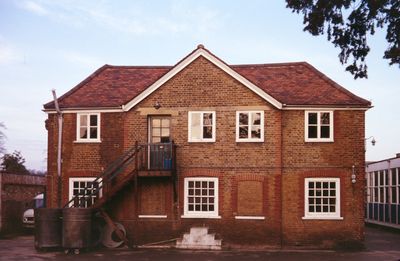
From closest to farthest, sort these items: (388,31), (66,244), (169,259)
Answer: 1. (388,31)
2. (169,259)
3. (66,244)

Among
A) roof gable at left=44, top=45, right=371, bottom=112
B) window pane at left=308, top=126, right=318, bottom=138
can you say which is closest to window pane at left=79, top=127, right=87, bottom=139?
roof gable at left=44, top=45, right=371, bottom=112

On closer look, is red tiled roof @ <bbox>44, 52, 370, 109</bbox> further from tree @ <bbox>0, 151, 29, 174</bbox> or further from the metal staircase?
tree @ <bbox>0, 151, 29, 174</bbox>

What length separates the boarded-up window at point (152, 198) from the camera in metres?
23.8

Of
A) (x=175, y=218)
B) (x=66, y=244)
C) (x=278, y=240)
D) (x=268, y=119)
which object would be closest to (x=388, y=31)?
(x=268, y=119)

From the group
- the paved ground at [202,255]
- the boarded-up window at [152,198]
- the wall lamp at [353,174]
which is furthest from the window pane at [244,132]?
the paved ground at [202,255]

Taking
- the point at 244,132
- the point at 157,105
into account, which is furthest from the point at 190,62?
the point at 244,132

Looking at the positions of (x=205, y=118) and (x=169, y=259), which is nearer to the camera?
(x=169, y=259)

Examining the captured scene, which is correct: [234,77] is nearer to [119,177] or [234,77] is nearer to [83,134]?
[119,177]

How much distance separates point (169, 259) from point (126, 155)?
558cm

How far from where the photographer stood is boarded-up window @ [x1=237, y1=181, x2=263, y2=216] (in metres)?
23.3

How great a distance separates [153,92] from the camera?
960 inches

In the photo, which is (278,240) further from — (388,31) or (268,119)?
(388,31)

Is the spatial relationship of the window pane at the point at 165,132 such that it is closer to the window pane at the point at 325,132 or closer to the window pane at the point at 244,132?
the window pane at the point at 244,132

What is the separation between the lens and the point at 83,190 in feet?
78.9
